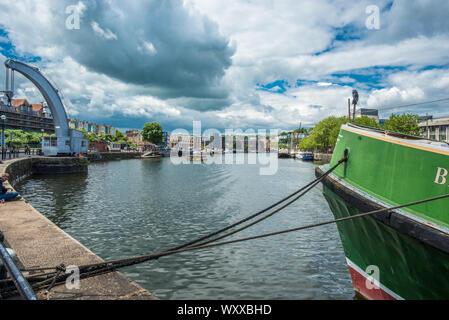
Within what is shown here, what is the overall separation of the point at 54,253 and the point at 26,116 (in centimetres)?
12956

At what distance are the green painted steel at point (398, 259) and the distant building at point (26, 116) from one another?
113m

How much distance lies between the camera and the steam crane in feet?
109

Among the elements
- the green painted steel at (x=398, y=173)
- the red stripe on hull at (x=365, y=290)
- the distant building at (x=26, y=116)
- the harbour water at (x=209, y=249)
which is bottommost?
the harbour water at (x=209, y=249)

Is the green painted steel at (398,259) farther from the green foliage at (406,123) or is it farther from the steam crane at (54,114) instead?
the green foliage at (406,123)

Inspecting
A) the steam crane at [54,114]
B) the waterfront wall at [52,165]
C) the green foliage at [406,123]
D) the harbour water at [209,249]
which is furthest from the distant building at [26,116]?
the green foliage at [406,123]

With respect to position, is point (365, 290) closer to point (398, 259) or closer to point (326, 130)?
point (398, 259)

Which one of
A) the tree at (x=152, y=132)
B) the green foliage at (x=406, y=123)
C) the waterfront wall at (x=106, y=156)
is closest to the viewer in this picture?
the green foliage at (x=406, y=123)

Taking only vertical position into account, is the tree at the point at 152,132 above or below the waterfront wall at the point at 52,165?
above

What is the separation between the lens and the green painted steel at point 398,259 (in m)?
4.59

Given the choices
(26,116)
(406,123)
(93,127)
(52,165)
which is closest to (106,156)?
(52,165)

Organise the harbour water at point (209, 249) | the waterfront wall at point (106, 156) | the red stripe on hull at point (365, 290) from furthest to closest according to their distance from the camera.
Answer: the waterfront wall at point (106, 156)
the harbour water at point (209, 249)
the red stripe on hull at point (365, 290)

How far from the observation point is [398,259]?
5180 mm

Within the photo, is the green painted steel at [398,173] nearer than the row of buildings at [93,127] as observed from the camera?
Yes
